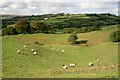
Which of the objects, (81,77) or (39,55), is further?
(39,55)

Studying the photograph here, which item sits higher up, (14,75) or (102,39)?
(14,75)

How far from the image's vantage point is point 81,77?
19734 mm

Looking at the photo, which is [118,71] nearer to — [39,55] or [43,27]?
[39,55]

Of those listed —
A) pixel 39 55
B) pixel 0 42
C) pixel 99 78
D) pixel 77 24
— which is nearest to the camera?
pixel 99 78

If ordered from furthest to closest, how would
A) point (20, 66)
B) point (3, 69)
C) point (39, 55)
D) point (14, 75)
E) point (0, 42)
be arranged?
point (0, 42), point (39, 55), point (20, 66), point (3, 69), point (14, 75)

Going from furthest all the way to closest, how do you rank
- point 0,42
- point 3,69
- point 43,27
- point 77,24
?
point 77,24 → point 43,27 → point 0,42 → point 3,69

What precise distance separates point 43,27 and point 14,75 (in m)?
96.5

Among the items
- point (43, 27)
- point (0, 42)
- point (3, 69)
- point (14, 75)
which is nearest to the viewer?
point (14, 75)

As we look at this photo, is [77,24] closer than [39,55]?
No

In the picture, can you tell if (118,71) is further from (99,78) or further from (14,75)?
(14,75)

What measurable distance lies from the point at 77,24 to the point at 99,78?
144487 mm

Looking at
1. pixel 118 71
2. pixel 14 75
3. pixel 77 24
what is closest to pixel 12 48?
pixel 14 75

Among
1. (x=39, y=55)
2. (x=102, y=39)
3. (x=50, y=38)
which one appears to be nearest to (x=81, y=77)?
(x=39, y=55)

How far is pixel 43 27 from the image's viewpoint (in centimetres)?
11788
